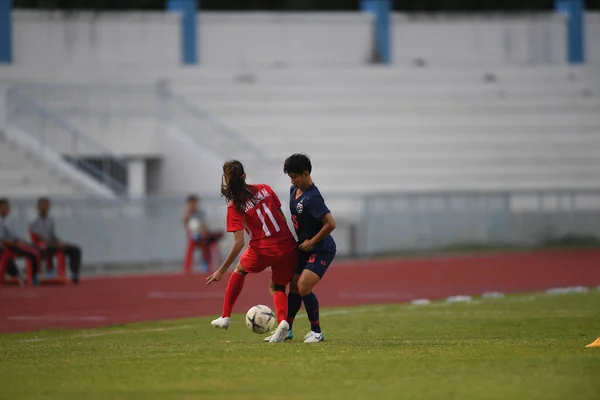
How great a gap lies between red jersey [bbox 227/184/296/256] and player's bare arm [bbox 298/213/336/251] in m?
0.29

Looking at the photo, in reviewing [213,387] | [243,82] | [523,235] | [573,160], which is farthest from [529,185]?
[213,387]

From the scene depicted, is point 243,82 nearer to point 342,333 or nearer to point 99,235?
point 99,235

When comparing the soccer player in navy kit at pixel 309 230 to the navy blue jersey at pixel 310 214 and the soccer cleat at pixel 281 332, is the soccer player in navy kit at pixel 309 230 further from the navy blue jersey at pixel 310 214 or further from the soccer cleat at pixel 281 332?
the soccer cleat at pixel 281 332

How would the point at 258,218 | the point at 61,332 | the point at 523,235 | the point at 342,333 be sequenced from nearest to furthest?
the point at 258,218 < the point at 342,333 < the point at 61,332 < the point at 523,235

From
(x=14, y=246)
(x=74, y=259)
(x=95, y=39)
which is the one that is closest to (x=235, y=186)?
(x=14, y=246)

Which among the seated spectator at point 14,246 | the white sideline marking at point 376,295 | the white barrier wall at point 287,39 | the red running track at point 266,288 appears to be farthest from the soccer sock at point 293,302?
the white barrier wall at point 287,39

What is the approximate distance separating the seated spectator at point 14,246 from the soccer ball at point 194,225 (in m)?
4.05

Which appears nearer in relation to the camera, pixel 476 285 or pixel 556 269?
pixel 476 285

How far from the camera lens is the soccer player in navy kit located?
37.2ft

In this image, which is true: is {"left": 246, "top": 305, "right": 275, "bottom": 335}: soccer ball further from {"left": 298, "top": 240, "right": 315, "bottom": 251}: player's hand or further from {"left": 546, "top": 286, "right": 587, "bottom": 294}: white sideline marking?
{"left": 546, "top": 286, "right": 587, "bottom": 294}: white sideline marking

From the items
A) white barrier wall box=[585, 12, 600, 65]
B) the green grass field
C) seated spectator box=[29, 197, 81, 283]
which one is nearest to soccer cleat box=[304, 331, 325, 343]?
the green grass field

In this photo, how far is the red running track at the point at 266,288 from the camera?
17.6 meters

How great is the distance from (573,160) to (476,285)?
629 inches

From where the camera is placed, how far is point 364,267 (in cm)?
2702
